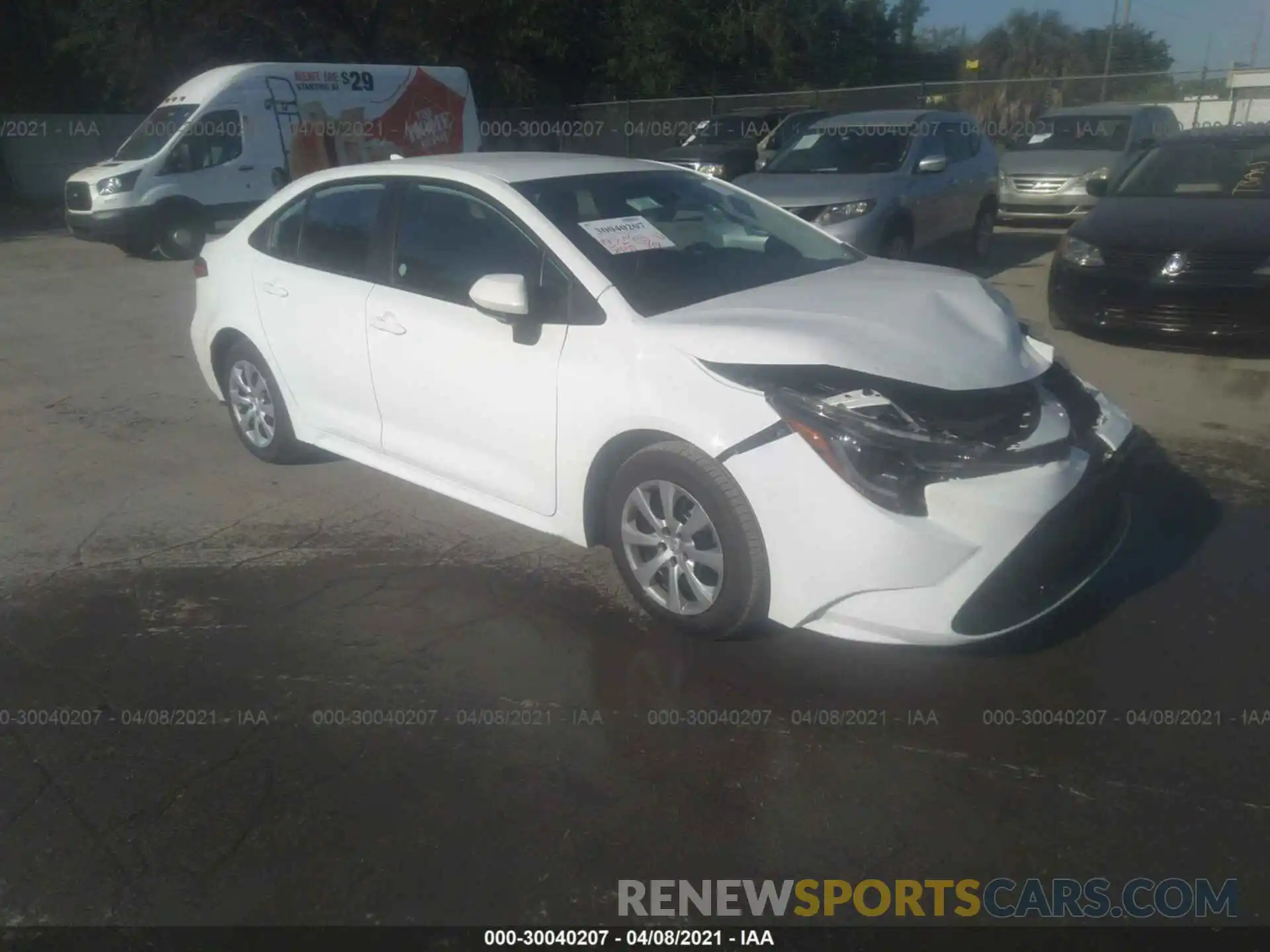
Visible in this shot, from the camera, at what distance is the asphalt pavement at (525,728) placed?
2.90 metres

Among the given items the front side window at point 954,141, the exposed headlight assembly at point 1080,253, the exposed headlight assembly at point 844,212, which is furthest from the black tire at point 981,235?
the exposed headlight assembly at point 1080,253

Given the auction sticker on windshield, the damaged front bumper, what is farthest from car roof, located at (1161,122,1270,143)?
the damaged front bumper

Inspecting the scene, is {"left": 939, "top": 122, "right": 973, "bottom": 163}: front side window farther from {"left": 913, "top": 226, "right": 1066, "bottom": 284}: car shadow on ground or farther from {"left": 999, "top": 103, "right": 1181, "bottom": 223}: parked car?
{"left": 999, "top": 103, "right": 1181, "bottom": 223}: parked car

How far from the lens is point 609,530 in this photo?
158 inches

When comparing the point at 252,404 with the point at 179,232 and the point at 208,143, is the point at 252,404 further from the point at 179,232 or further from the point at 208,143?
the point at 208,143

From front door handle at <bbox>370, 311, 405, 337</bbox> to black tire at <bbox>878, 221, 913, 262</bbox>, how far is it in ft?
19.7

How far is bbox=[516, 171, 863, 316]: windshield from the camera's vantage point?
4168 millimetres

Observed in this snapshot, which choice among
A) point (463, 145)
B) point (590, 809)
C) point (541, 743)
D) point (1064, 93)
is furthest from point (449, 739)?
point (1064, 93)

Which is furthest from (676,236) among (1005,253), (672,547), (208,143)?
(208,143)

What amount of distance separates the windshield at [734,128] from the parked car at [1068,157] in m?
7.43

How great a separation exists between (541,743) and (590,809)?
1.23 ft

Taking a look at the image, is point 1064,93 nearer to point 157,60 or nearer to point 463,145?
point 463,145

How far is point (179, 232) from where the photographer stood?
14883mm

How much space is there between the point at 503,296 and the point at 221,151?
42.2 ft
